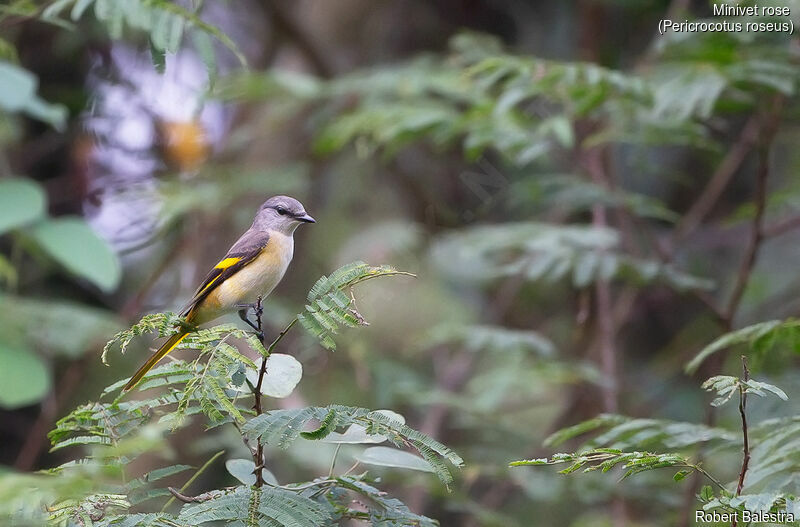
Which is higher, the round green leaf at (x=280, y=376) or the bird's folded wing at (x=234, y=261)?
the bird's folded wing at (x=234, y=261)

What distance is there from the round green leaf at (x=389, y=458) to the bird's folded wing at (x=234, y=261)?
0.88 m

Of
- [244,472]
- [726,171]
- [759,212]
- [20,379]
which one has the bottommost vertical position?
[20,379]

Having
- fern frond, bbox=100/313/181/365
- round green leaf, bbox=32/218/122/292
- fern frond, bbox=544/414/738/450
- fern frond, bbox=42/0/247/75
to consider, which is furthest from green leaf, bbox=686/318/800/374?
round green leaf, bbox=32/218/122/292

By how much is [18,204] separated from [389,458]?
2.08 m

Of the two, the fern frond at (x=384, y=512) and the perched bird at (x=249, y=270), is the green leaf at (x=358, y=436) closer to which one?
the fern frond at (x=384, y=512)

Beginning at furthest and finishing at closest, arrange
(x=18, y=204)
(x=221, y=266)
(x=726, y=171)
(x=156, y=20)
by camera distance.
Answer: (x=726, y=171) < (x=18, y=204) < (x=221, y=266) < (x=156, y=20)

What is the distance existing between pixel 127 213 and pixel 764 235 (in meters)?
4.29

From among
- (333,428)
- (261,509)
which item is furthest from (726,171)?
(261,509)

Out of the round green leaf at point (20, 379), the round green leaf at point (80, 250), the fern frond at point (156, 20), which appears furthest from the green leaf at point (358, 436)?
the round green leaf at point (20, 379)

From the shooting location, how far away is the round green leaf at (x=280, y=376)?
5.83 feet

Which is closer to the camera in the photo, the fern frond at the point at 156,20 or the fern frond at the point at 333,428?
the fern frond at the point at 333,428

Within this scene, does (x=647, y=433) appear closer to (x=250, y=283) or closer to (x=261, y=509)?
(x=261, y=509)

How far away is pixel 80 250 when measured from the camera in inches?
132

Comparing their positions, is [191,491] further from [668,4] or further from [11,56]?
[668,4]
